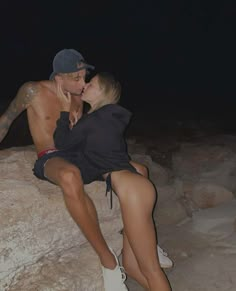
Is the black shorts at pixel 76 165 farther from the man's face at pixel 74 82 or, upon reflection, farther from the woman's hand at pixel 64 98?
the man's face at pixel 74 82

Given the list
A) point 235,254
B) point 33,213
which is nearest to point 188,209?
point 235,254

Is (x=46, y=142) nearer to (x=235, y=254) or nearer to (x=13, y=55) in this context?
(x=235, y=254)

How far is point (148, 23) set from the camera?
3344cm

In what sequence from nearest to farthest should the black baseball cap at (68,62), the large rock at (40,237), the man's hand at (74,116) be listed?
the large rock at (40,237) → the black baseball cap at (68,62) → the man's hand at (74,116)

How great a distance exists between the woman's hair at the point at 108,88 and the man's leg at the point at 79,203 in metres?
0.59

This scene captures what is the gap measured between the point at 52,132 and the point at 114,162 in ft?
2.65

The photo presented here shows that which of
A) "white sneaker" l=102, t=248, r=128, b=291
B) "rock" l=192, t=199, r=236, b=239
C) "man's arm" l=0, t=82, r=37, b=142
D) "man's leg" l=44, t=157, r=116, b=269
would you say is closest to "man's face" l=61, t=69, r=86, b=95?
"man's arm" l=0, t=82, r=37, b=142

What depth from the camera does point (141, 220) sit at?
3.18 m

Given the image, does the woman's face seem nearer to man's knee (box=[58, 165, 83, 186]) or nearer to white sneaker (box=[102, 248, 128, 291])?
man's knee (box=[58, 165, 83, 186])

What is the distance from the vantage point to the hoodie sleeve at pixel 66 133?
11.0 ft

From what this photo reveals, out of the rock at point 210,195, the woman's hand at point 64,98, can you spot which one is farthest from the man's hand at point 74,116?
A: the rock at point 210,195

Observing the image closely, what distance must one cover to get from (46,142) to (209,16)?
31.6 m

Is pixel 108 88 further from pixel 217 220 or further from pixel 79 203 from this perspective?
pixel 217 220

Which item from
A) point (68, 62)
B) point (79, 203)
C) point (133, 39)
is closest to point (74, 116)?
point (68, 62)
